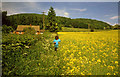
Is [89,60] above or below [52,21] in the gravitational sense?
below

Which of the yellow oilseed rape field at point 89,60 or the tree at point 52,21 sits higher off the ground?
the tree at point 52,21

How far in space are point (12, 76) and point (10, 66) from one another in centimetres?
39

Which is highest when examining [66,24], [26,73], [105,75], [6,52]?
[66,24]

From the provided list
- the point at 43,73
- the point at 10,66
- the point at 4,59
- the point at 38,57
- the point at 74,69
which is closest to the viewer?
the point at 4,59

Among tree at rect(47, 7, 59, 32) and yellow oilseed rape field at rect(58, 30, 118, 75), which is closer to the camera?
yellow oilseed rape field at rect(58, 30, 118, 75)

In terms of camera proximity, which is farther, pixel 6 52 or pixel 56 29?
pixel 56 29

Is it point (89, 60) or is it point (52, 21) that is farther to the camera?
point (52, 21)

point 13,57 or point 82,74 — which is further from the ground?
point 13,57

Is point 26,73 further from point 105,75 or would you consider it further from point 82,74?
point 105,75

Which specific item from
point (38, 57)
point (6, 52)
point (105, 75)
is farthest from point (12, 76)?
point (105, 75)

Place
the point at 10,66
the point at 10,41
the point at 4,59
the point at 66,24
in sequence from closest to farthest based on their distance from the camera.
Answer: the point at 4,59, the point at 10,66, the point at 10,41, the point at 66,24

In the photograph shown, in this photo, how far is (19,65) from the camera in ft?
12.1

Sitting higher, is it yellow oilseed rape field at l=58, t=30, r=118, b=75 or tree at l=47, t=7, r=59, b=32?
tree at l=47, t=7, r=59, b=32

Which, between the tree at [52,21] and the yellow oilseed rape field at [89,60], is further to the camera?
the tree at [52,21]
